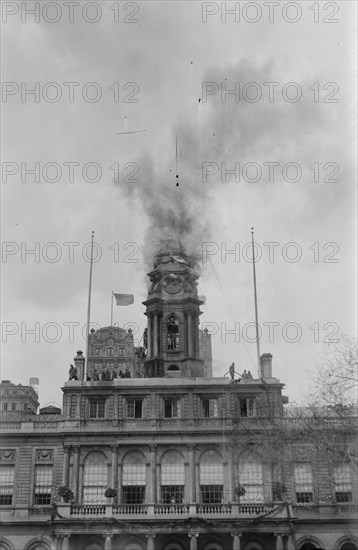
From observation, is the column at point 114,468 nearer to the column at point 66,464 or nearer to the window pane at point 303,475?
the column at point 66,464

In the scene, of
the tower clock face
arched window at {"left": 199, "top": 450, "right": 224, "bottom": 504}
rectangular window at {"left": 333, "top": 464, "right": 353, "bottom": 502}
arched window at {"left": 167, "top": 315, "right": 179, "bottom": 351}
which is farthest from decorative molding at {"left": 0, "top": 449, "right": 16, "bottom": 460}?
rectangular window at {"left": 333, "top": 464, "right": 353, "bottom": 502}

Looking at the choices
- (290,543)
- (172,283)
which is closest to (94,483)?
(290,543)

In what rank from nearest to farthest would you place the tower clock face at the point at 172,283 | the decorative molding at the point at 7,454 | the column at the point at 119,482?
the column at the point at 119,482 → the decorative molding at the point at 7,454 → the tower clock face at the point at 172,283

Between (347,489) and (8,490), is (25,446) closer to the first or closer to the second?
(8,490)

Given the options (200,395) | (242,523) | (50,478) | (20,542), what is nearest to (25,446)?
(50,478)

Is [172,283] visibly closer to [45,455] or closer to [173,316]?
[173,316]

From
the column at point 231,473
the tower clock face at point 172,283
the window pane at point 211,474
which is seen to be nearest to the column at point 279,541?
the column at point 231,473
